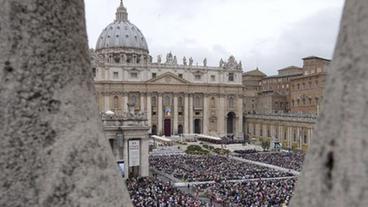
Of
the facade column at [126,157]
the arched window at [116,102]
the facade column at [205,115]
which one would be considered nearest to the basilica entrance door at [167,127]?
the facade column at [205,115]

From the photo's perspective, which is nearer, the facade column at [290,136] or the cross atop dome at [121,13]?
the facade column at [290,136]

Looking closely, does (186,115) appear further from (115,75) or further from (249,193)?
(249,193)

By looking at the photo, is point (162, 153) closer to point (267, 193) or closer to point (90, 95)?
point (267, 193)

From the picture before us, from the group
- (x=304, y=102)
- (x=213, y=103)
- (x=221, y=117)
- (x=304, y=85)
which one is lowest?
(x=221, y=117)

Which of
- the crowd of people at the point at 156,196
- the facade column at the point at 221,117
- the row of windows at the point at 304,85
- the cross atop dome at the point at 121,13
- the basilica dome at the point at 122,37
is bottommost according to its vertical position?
the crowd of people at the point at 156,196

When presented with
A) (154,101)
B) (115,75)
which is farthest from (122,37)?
(154,101)

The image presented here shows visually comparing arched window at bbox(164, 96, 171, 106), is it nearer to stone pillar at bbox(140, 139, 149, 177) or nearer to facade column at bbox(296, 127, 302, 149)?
facade column at bbox(296, 127, 302, 149)

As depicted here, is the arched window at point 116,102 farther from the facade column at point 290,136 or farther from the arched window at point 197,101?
the facade column at point 290,136
